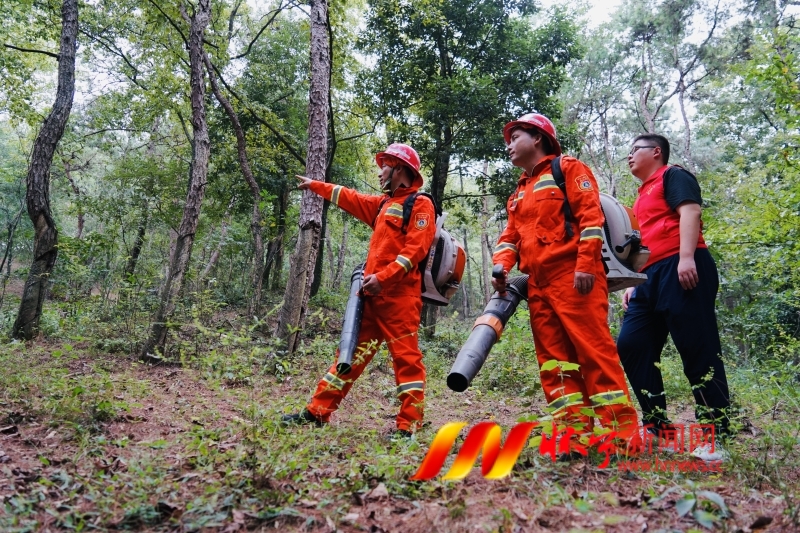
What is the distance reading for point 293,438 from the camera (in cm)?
267

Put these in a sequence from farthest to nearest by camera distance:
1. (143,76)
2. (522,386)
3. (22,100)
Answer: (143,76) < (22,100) < (522,386)

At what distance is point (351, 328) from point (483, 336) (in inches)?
45.7

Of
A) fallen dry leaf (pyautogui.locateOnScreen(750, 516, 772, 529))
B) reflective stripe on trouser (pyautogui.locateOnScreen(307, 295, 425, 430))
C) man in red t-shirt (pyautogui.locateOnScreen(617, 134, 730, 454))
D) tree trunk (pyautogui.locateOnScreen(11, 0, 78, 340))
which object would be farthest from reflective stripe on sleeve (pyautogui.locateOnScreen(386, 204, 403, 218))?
tree trunk (pyautogui.locateOnScreen(11, 0, 78, 340))

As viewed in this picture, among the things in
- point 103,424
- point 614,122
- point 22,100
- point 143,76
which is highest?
point 614,122

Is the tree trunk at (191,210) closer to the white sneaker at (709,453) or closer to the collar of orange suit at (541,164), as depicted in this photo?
the collar of orange suit at (541,164)

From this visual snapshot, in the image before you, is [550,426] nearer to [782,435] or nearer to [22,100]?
[782,435]

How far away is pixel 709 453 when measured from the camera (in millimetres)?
2670

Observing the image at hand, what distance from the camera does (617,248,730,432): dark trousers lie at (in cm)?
294

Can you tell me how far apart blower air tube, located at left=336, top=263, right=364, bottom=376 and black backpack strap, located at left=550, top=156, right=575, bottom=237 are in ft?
5.40

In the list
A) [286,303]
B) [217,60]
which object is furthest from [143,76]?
[286,303]

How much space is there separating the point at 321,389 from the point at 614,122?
24943mm

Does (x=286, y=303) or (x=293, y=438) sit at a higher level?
(x=286, y=303)

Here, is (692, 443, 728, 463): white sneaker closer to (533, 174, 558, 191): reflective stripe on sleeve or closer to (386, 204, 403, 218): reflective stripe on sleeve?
(533, 174, 558, 191): reflective stripe on sleeve

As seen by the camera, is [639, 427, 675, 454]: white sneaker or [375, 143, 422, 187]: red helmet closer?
[639, 427, 675, 454]: white sneaker
